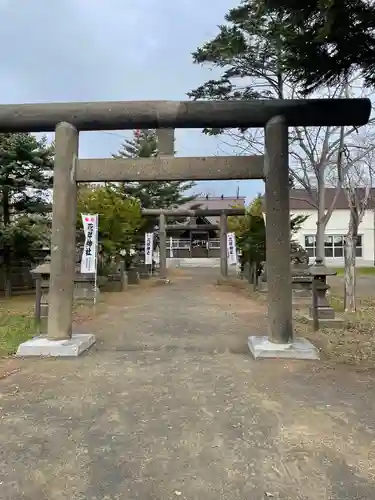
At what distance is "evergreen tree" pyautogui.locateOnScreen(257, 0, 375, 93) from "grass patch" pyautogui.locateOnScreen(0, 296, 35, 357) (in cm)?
557

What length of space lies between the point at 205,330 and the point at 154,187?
976 inches

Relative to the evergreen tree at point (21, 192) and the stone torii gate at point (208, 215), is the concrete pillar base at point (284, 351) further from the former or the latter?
the stone torii gate at point (208, 215)

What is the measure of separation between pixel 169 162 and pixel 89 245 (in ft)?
19.0

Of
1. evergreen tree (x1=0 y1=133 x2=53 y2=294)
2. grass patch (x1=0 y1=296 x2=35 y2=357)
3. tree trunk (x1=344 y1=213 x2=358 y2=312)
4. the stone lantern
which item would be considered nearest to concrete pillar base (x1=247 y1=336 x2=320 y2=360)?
the stone lantern

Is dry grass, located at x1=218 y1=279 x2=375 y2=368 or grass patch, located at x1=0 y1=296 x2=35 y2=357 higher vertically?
grass patch, located at x1=0 y1=296 x2=35 y2=357

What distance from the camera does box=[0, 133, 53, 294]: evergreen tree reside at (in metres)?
13.5

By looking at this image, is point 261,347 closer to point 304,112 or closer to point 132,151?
point 304,112


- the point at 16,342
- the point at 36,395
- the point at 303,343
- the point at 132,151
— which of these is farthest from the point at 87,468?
the point at 132,151

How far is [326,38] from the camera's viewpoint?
4.39 meters

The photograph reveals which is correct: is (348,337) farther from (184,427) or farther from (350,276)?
(184,427)

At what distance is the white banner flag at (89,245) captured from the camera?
11.9 meters

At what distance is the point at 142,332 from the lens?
8.54 meters

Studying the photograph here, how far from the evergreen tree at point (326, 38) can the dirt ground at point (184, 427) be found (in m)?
3.48

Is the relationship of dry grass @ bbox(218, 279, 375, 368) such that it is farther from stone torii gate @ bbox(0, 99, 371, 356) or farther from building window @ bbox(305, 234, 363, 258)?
building window @ bbox(305, 234, 363, 258)
